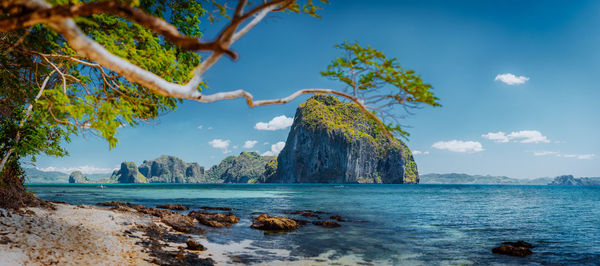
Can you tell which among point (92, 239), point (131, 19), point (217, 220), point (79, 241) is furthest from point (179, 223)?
point (131, 19)

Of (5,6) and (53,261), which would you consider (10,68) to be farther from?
(5,6)

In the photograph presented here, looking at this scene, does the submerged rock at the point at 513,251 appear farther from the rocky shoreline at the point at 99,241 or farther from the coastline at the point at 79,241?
the coastline at the point at 79,241

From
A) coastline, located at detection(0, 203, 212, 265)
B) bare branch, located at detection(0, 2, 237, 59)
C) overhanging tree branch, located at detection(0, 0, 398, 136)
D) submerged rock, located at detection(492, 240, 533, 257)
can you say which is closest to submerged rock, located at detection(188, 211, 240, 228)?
A: coastline, located at detection(0, 203, 212, 265)

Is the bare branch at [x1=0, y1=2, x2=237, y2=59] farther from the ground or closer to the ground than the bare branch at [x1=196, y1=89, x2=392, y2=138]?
farther from the ground

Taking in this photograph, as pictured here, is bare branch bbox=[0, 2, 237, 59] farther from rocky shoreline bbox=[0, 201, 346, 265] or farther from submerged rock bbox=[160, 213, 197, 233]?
submerged rock bbox=[160, 213, 197, 233]

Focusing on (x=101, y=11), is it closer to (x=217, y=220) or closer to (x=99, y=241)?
(x=99, y=241)

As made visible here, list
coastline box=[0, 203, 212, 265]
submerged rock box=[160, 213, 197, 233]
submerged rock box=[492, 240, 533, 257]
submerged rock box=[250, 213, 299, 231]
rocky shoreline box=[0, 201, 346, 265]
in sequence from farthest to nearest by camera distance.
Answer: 1. submerged rock box=[250, 213, 299, 231]
2. submerged rock box=[160, 213, 197, 233]
3. submerged rock box=[492, 240, 533, 257]
4. rocky shoreline box=[0, 201, 346, 265]
5. coastline box=[0, 203, 212, 265]

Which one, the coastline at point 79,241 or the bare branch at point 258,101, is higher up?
the bare branch at point 258,101

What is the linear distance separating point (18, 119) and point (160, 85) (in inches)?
413

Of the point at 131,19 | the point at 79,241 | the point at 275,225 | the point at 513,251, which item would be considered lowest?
the point at 513,251

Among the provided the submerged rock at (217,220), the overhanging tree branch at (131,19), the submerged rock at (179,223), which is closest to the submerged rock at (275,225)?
the submerged rock at (217,220)

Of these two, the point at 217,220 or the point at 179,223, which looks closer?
the point at 179,223

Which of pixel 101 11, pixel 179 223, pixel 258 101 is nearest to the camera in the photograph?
pixel 101 11

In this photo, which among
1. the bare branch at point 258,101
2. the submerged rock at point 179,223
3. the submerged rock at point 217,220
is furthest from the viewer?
the submerged rock at point 217,220
